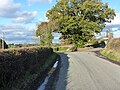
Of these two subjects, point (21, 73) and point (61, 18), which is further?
point (61, 18)

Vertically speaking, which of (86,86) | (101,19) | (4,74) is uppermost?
(101,19)

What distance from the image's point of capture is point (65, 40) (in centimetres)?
9256

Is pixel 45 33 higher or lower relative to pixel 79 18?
lower

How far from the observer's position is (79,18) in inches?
3386

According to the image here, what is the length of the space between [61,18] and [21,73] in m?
70.5

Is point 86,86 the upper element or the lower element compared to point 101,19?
lower

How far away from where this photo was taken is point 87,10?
8512cm

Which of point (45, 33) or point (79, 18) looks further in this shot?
point (45, 33)

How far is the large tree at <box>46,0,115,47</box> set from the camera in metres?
85.1

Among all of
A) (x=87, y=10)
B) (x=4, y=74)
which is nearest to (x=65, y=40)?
(x=87, y=10)

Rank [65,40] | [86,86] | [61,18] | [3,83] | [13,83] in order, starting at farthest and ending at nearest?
[65,40], [61,18], [86,86], [13,83], [3,83]

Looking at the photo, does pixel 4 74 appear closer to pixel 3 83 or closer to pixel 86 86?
pixel 3 83

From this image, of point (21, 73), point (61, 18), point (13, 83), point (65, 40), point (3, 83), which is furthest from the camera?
point (65, 40)

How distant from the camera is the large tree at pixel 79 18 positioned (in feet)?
279
